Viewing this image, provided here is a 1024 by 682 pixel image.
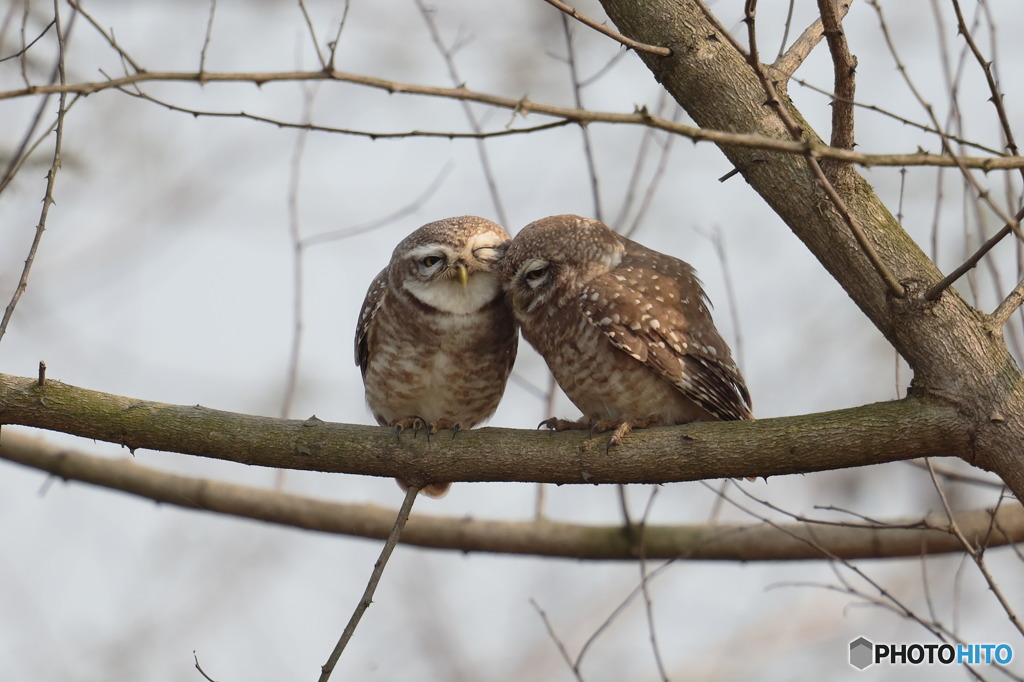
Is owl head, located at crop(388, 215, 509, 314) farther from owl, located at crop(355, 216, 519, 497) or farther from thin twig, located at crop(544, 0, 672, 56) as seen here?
thin twig, located at crop(544, 0, 672, 56)

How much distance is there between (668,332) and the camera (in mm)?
4949

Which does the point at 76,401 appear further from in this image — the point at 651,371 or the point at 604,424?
the point at 651,371

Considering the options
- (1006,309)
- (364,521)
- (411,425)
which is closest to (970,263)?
(1006,309)

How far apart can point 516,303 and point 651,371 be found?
775 mm

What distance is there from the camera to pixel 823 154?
2789 millimetres

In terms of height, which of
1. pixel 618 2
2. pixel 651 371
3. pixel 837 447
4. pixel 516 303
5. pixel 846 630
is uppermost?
pixel 846 630

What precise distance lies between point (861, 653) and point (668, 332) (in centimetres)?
201

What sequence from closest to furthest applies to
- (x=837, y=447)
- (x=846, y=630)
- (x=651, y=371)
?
(x=837, y=447) → (x=651, y=371) → (x=846, y=630)

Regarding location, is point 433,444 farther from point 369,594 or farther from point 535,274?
point 535,274

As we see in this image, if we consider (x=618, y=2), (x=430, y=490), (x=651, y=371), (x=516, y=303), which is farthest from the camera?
(x=430, y=490)

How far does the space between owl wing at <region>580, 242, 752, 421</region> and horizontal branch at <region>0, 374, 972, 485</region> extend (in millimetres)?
668

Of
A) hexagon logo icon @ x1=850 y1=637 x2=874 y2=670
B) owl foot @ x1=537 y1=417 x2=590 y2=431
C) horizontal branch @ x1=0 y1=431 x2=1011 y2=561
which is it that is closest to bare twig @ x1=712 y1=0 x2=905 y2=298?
owl foot @ x1=537 y1=417 x2=590 y2=431

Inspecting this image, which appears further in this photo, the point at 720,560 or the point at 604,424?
the point at 720,560

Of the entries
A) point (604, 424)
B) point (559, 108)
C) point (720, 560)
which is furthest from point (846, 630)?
point (559, 108)
